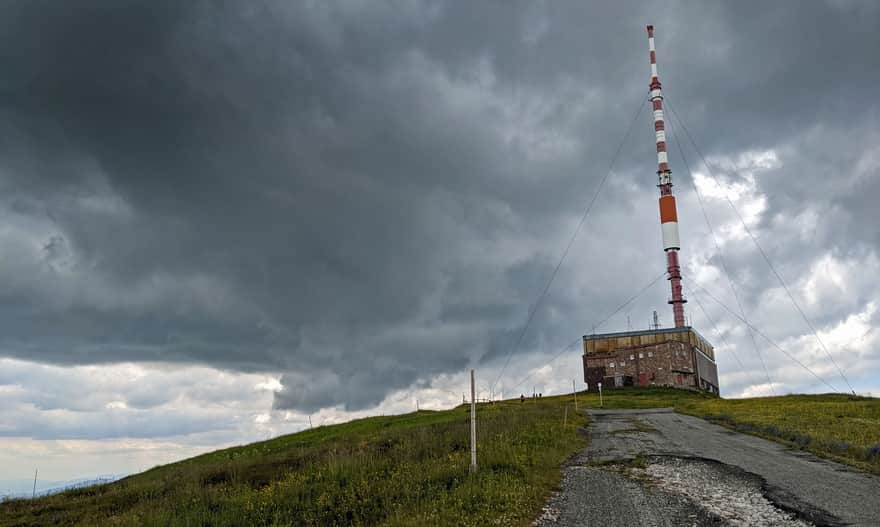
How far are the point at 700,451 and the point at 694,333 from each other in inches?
3081

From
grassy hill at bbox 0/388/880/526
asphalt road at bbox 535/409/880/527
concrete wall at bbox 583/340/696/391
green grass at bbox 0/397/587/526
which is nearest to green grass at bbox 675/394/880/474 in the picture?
grassy hill at bbox 0/388/880/526

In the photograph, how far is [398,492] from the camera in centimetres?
1653

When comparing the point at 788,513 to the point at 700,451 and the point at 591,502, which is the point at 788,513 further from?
the point at 700,451

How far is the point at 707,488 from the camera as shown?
16859 millimetres

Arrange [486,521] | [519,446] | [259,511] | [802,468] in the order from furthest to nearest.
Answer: [519,446]
[802,468]
[259,511]
[486,521]

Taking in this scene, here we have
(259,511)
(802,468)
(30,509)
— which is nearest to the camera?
(259,511)

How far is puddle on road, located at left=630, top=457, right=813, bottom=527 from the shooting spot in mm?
13562

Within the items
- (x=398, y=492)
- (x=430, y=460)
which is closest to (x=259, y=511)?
(x=398, y=492)

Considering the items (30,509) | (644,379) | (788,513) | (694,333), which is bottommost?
(30,509)

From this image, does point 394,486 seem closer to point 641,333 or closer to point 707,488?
point 707,488

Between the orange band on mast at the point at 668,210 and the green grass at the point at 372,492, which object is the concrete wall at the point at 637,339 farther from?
the green grass at the point at 372,492

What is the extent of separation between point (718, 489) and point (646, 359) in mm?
81557

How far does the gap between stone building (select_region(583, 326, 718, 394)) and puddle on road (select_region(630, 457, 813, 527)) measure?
75012 millimetres

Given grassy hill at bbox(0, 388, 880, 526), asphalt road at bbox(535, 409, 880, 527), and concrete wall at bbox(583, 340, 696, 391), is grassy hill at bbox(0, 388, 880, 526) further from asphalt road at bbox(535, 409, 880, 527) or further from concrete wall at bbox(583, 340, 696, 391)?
concrete wall at bbox(583, 340, 696, 391)
